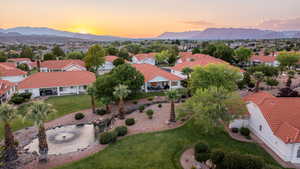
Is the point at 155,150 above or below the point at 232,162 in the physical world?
below

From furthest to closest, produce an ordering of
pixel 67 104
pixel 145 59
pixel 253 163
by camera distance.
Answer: pixel 145 59 → pixel 67 104 → pixel 253 163

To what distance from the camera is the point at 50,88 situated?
3994 centimetres

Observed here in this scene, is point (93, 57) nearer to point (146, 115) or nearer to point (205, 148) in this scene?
point (146, 115)

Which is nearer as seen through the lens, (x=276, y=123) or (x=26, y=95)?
(x=276, y=123)

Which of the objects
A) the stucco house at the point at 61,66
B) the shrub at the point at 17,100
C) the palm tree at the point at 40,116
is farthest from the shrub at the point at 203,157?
the stucco house at the point at 61,66

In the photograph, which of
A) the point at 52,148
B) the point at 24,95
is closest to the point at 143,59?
the point at 24,95

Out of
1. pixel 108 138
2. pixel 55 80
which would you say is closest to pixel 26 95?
pixel 55 80

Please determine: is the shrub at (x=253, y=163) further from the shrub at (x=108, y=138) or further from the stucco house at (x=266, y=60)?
the stucco house at (x=266, y=60)

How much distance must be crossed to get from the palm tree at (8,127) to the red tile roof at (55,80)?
21955 mm

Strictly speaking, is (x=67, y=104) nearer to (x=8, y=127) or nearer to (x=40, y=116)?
(x=8, y=127)

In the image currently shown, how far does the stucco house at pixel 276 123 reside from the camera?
18.0 meters

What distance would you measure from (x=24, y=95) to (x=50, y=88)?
524 cm

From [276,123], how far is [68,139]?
1001 inches

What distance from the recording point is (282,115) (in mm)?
20625
